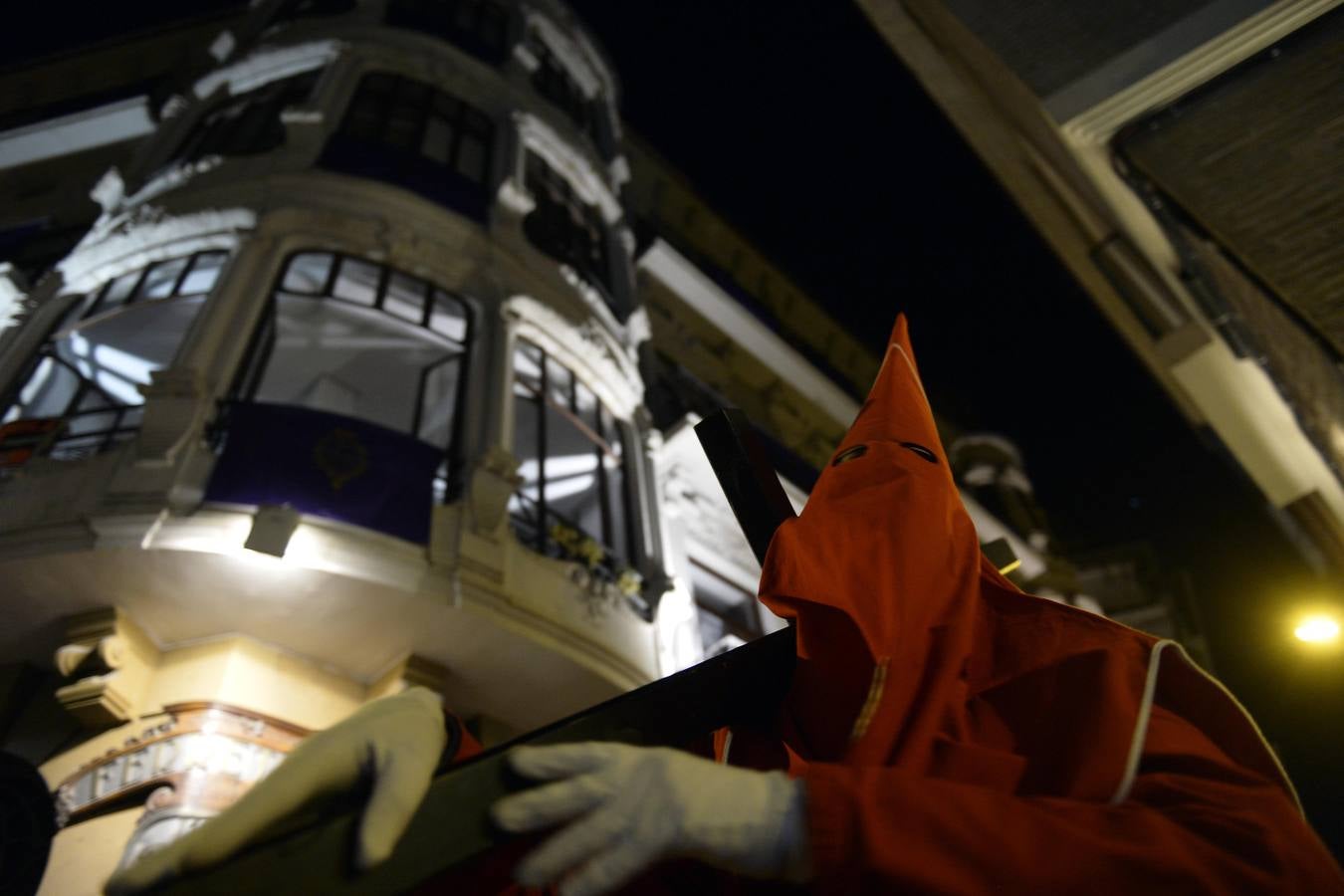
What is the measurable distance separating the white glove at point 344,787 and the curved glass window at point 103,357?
5.03 meters

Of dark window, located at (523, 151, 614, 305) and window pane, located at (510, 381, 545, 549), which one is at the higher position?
dark window, located at (523, 151, 614, 305)

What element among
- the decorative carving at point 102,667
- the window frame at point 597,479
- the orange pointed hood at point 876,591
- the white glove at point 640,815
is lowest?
the white glove at point 640,815

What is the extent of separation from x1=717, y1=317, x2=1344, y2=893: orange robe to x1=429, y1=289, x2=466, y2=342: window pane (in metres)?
6.99

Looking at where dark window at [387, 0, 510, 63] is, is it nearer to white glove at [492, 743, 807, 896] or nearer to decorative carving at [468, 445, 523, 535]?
decorative carving at [468, 445, 523, 535]

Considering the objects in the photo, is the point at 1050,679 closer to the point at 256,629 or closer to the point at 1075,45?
the point at 1075,45

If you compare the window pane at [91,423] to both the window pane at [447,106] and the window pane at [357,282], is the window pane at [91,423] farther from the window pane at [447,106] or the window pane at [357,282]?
the window pane at [447,106]

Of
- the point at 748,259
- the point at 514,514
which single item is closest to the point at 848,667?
the point at 514,514

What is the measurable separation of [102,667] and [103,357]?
17.7ft

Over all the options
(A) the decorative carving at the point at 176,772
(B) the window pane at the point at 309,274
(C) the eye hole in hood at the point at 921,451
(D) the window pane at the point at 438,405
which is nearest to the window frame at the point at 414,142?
(B) the window pane at the point at 309,274

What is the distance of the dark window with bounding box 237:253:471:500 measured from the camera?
8969 mm

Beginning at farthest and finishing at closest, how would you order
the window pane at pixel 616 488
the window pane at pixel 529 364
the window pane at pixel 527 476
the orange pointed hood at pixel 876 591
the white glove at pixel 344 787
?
the window pane at pixel 529 364
the window pane at pixel 616 488
the window pane at pixel 527 476
the orange pointed hood at pixel 876 591
the white glove at pixel 344 787

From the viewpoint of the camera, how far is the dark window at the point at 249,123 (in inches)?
342

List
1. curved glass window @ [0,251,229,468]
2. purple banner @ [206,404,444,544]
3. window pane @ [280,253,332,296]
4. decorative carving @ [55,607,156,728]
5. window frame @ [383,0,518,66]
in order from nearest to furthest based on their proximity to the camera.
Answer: decorative carving @ [55,607,156,728]
purple banner @ [206,404,444,544]
curved glass window @ [0,251,229,468]
window pane @ [280,253,332,296]
window frame @ [383,0,518,66]

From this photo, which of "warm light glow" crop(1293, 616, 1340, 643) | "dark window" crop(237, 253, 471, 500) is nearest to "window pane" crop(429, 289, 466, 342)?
"dark window" crop(237, 253, 471, 500)
